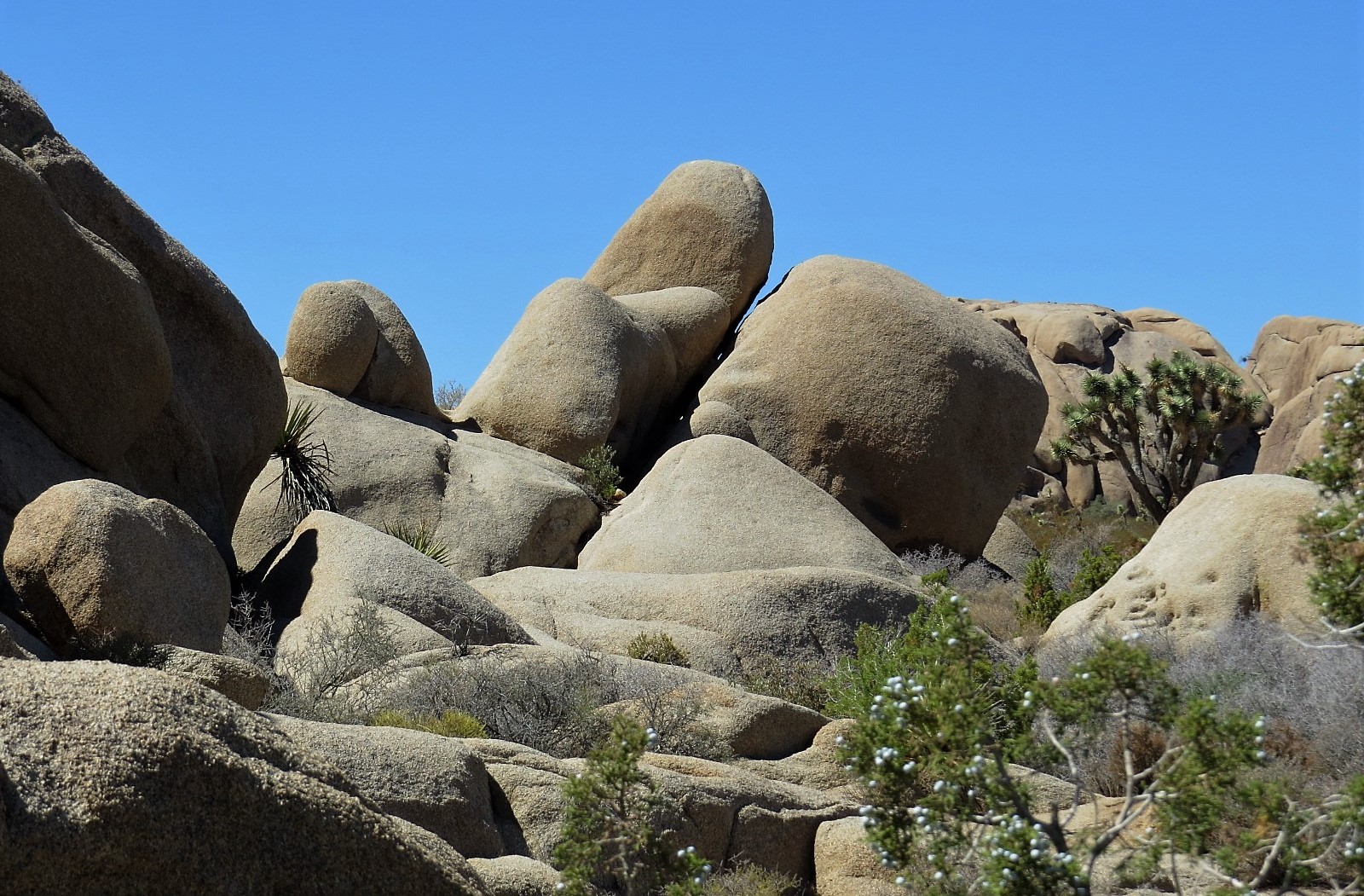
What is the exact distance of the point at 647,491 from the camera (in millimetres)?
16781

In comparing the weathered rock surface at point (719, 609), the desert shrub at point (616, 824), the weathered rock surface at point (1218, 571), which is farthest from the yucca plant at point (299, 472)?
the desert shrub at point (616, 824)

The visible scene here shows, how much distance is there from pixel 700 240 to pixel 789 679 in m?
13.5

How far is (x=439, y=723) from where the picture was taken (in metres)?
7.69

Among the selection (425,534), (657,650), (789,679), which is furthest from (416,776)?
(425,534)

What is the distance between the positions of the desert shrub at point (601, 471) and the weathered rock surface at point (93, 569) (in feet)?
34.0

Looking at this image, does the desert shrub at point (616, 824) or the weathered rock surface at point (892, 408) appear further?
the weathered rock surface at point (892, 408)

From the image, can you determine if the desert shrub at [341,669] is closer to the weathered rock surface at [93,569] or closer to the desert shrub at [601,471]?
the weathered rock surface at [93,569]

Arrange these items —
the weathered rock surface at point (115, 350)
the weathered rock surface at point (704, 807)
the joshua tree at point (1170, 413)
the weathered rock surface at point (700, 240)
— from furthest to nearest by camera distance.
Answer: the joshua tree at point (1170, 413) → the weathered rock surface at point (700, 240) → the weathered rock surface at point (115, 350) → the weathered rock surface at point (704, 807)

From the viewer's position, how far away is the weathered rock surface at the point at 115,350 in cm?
997

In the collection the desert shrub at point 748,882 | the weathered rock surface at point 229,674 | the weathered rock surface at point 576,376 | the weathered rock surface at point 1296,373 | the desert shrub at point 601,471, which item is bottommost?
the weathered rock surface at point 229,674

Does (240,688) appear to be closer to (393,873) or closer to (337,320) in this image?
(393,873)

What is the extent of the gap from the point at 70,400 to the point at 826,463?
11.7 metres

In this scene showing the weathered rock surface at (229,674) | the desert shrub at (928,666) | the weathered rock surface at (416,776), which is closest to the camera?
the desert shrub at (928,666)

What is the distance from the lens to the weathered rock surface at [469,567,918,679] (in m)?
11.7
